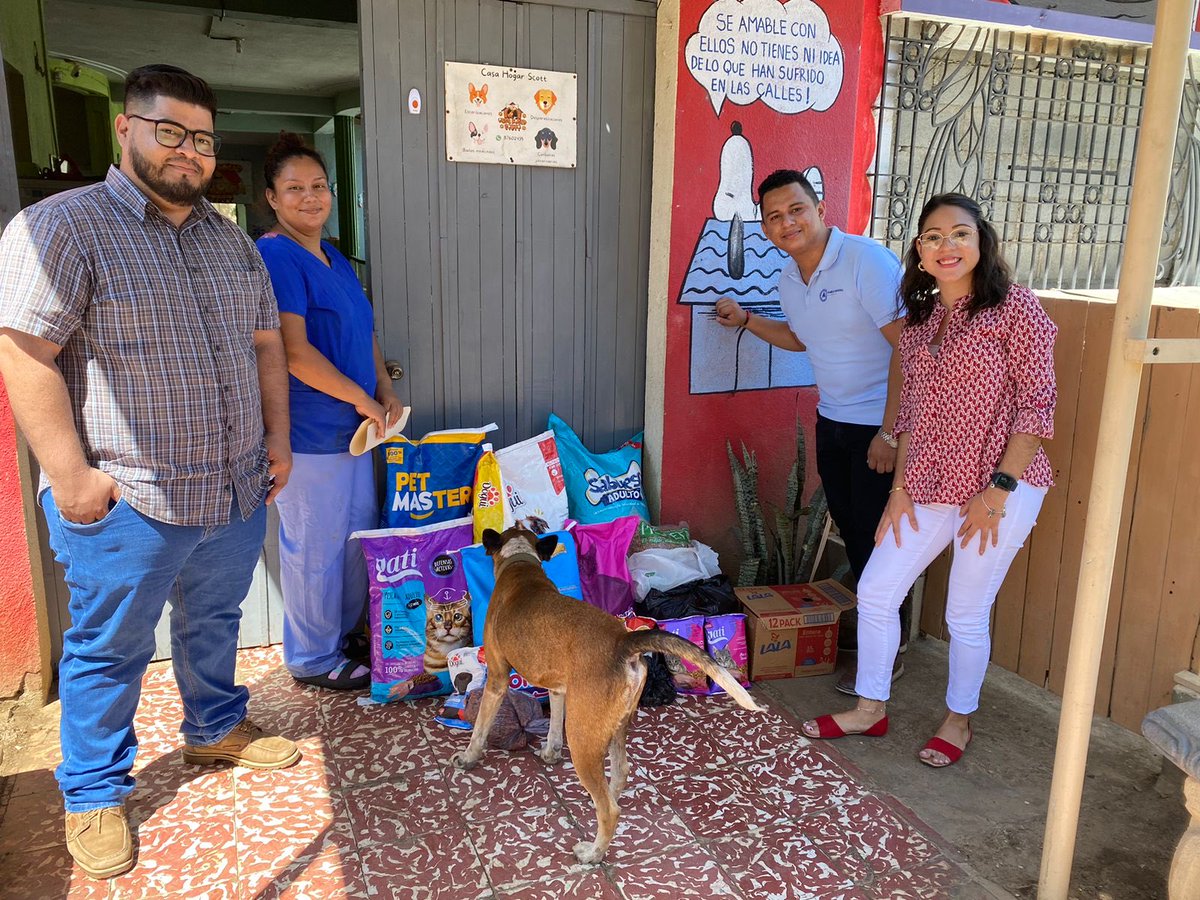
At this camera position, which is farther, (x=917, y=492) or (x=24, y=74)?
(x=24, y=74)

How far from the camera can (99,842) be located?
278 centimetres

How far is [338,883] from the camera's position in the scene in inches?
108

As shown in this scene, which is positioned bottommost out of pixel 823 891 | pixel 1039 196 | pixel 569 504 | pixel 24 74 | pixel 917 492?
pixel 823 891

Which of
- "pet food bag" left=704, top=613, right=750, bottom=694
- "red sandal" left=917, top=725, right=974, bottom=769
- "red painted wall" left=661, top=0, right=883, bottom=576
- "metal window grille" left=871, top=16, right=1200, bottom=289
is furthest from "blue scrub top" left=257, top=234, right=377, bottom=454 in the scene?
"metal window grille" left=871, top=16, right=1200, bottom=289

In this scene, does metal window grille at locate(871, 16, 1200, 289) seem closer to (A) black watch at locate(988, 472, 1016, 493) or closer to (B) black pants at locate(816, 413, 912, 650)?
(B) black pants at locate(816, 413, 912, 650)

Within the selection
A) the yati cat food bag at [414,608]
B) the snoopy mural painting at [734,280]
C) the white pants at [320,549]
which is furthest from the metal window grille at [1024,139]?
the white pants at [320,549]

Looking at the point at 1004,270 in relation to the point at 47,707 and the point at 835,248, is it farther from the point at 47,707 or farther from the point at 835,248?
the point at 47,707

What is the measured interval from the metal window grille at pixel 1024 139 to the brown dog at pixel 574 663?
306cm

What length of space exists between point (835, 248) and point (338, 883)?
122 inches

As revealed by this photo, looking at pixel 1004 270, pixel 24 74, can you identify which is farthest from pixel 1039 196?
pixel 24 74

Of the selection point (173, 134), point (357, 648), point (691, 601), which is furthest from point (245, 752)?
point (173, 134)

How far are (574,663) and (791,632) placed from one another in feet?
5.41

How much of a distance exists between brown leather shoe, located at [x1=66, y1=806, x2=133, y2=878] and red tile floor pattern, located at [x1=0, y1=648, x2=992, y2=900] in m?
0.05

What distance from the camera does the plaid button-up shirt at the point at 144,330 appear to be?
2475 mm
